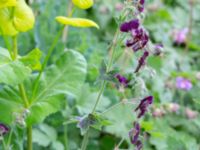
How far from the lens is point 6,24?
1.08 m

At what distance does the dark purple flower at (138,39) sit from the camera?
1031 mm

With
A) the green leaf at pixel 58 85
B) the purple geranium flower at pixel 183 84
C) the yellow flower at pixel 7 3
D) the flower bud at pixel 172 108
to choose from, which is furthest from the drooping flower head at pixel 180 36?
the yellow flower at pixel 7 3

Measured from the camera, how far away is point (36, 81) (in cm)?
120

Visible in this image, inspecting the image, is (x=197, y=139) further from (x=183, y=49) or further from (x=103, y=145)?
(x=183, y=49)

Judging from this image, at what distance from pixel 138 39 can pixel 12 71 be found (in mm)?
245

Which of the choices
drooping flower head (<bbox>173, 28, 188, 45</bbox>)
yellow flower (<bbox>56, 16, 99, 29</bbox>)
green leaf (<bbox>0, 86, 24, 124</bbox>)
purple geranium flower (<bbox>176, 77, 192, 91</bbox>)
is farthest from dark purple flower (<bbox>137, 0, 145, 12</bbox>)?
drooping flower head (<bbox>173, 28, 188, 45</bbox>)

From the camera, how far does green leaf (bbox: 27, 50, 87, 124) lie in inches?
47.6

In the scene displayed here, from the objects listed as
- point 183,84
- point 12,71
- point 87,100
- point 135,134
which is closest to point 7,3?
point 12,71

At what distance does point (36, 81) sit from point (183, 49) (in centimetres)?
133

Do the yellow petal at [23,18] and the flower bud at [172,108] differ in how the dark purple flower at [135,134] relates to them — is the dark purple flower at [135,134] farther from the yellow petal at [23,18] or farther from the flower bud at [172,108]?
the flower bud at [172,108]

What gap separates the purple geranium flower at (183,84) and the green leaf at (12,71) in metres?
0.91

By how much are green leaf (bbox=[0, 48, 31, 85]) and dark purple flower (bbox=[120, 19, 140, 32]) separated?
204 millimetres

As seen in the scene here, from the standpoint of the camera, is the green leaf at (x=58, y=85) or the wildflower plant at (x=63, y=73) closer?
the wildflower plant at (x=63, y=73)

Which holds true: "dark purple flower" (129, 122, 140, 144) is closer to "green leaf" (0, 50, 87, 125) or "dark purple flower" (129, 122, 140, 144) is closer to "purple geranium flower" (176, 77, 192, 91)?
"green leaf" (0, 50, 87, 125)
